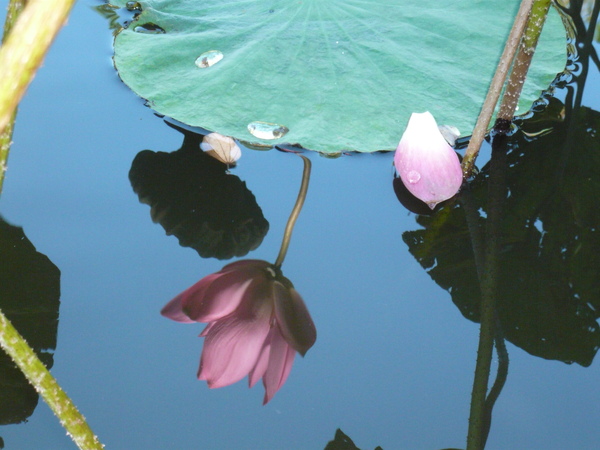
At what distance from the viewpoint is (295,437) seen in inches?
33.5

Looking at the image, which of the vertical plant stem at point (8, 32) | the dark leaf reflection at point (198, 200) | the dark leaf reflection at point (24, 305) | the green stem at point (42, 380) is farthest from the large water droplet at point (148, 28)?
the green stem at point (42, 380)

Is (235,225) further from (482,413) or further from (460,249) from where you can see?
(482,413)

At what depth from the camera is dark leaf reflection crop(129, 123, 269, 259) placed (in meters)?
1.19

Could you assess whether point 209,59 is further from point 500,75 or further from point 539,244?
point 539,244

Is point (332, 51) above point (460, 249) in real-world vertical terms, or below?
above

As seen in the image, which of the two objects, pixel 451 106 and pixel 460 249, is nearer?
pixel 460 249

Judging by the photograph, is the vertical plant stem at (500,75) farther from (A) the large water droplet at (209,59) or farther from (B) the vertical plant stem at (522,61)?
(A) the large water droplet at (209,59)

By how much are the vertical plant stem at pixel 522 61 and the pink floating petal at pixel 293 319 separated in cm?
62

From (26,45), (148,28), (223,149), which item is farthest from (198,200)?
(26,45)

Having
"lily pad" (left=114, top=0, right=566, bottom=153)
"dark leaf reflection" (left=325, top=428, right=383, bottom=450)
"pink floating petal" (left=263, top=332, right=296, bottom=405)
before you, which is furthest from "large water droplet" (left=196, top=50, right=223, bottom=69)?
"dark leaf reflection" (left=325, top=428, right=383, bottom=450)

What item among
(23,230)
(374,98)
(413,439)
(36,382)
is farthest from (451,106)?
(36,382)

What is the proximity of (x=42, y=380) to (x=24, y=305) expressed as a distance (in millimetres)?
438

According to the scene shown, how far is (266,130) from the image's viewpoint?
130cm

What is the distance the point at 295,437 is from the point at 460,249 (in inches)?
19.8
